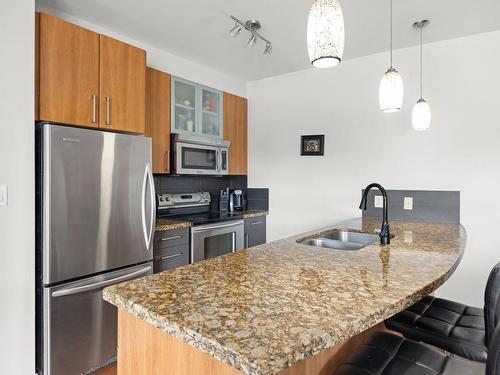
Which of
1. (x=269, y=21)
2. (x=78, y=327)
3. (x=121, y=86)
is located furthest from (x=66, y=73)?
(x=78, y=327)

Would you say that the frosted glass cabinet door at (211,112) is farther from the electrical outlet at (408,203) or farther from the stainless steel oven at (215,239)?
the electrical outlet at (408,203)

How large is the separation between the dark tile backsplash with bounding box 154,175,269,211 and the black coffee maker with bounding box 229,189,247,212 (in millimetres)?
78

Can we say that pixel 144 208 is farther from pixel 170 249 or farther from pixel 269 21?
pixel 269 21

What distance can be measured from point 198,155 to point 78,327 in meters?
1.78

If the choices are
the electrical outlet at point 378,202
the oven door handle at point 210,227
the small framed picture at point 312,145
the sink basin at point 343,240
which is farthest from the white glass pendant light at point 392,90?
the oven door handle at point 210,227

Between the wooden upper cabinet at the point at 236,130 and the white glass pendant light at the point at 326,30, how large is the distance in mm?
2483

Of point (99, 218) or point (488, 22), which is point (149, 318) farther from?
point (488, 22)

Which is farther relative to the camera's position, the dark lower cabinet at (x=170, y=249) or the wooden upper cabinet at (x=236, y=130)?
the wooden upper cabinet at (x=236, y=130)

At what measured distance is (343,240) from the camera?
2189mm

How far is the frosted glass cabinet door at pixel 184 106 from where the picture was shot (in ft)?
9.61

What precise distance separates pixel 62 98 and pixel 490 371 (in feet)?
7.43
